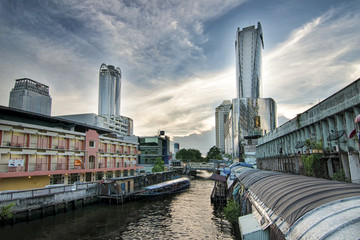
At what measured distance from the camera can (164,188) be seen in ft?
180

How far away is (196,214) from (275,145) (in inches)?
Answer: 901

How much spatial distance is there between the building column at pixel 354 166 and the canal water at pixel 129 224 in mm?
12835

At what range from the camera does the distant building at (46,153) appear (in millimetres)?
37406

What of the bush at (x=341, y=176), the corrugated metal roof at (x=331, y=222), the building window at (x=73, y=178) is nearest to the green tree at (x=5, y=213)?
the building window at (x=73, y=178)

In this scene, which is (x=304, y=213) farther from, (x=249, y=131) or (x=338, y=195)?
(x=249, y=131)

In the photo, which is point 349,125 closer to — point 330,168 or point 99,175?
point 330,168

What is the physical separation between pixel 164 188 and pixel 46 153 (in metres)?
25.7

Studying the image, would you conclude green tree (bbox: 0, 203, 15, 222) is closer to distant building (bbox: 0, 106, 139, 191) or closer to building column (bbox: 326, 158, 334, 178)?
distant building (bbox: 0, 106, 139, 191)

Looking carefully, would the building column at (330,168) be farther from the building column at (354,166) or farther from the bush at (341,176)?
the building column at (354,166)

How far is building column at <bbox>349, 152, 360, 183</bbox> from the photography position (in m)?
19.0

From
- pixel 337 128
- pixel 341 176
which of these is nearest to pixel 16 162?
pixel 341 176

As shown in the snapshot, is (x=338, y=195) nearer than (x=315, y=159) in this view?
Yes

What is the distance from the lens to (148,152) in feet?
425

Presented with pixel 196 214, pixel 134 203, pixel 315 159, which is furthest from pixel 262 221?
pixel 134 203
